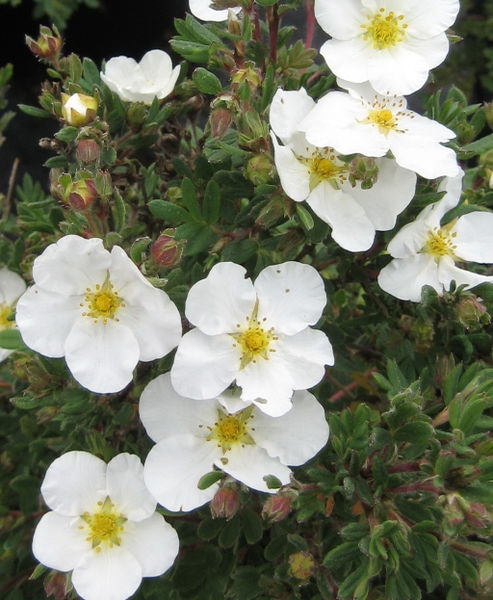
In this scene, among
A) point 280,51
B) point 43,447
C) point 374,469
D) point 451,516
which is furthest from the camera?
point 43,447

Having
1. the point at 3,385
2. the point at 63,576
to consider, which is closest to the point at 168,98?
the point at 3,385

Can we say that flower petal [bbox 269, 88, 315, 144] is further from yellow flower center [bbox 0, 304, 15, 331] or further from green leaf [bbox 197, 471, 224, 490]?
yellow flower center [bbox 0, 304, 15, 331]

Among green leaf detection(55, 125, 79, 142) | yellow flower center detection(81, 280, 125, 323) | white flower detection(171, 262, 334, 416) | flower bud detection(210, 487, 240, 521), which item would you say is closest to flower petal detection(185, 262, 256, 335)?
white flower detection(171, 262, 334, 416)

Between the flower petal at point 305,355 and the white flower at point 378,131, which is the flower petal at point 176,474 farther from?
the white flower at point 378,131

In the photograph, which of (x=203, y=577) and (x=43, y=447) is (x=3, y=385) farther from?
(x=203, y=577)

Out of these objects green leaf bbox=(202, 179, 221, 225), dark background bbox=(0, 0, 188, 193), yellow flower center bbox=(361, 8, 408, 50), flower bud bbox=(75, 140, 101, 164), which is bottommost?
dark background bbox=(0, 0, 188, 193)

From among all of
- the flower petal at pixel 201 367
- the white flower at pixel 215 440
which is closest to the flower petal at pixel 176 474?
the white flower at pixel 215 440
